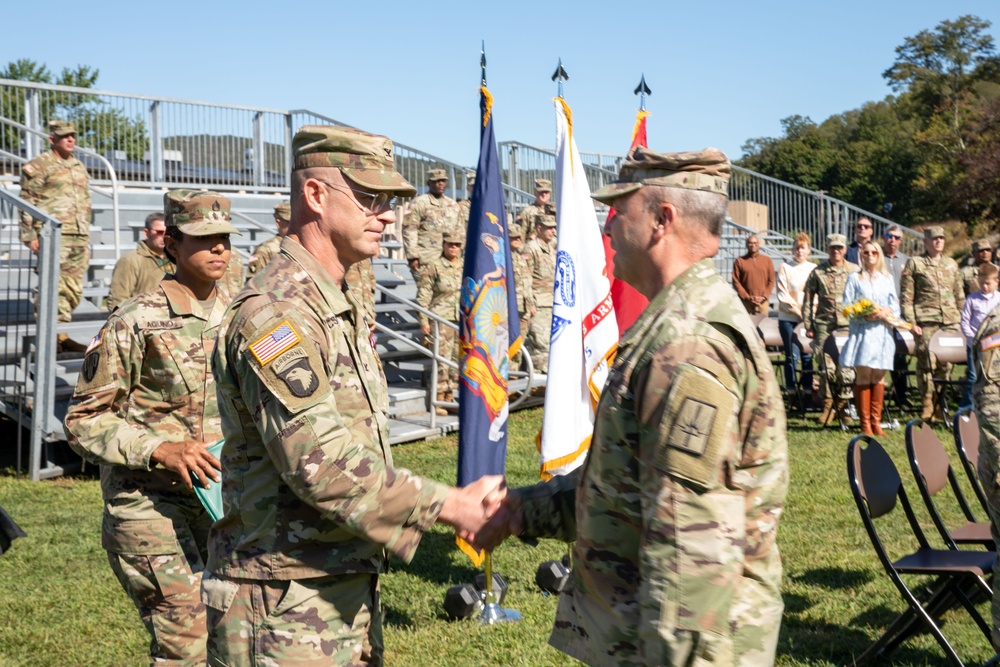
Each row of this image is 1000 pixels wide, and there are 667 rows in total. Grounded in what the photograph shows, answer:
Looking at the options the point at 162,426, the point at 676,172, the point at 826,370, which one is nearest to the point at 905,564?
the point at 676,172

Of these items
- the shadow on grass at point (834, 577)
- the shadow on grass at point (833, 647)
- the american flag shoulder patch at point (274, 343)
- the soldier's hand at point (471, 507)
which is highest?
the american flag shoulder patch at point (274, 343)

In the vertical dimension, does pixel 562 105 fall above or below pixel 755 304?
above

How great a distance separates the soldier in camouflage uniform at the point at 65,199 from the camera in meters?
11.7

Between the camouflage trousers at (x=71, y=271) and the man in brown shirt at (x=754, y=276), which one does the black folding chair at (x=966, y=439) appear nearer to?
the man in brown shirt at (x=754, y=276)

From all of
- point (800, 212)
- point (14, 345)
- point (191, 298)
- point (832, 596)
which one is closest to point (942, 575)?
point (832, 596)

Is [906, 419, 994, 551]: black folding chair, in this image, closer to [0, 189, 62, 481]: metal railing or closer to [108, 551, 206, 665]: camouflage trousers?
[108, 551, 206, 665]: camouflage trousers

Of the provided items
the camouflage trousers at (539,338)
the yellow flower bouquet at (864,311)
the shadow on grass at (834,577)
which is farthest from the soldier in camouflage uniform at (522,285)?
the shadow on grass at (834,577)

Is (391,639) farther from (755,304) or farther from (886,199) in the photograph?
(886,199)

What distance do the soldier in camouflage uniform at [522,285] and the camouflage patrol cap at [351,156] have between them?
10537mm

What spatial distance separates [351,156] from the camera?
10.1ft

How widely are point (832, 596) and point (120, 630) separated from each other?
4229 mm

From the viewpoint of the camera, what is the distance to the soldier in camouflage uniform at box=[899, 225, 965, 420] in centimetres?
1362

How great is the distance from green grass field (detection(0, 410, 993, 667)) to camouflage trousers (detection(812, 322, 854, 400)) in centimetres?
356

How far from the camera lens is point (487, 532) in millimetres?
3160
